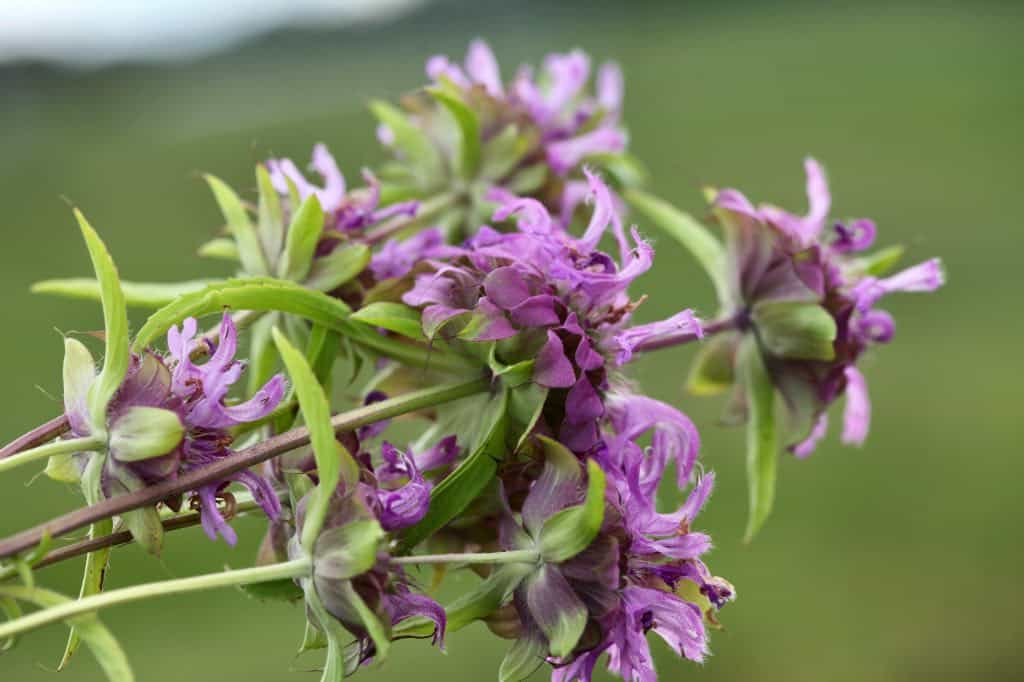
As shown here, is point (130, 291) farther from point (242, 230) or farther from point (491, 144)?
point (491, 144)

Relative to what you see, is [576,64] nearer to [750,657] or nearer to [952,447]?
[750,657]

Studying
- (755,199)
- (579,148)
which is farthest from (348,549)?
(755,199)

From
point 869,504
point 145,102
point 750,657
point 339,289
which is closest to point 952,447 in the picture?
point 869,504

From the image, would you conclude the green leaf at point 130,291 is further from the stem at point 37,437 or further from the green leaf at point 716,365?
the green leaf at point 716,365

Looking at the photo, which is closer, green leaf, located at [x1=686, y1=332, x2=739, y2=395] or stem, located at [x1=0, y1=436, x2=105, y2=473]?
stem, located at [x1=0, y1=436, x2=105, y2=473]

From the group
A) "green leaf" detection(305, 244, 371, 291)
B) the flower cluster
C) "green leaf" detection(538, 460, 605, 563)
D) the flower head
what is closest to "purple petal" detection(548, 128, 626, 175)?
the flower head

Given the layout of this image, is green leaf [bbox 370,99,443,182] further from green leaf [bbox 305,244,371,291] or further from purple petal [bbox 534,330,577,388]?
purple petal [bbox 534,330,577,388]
